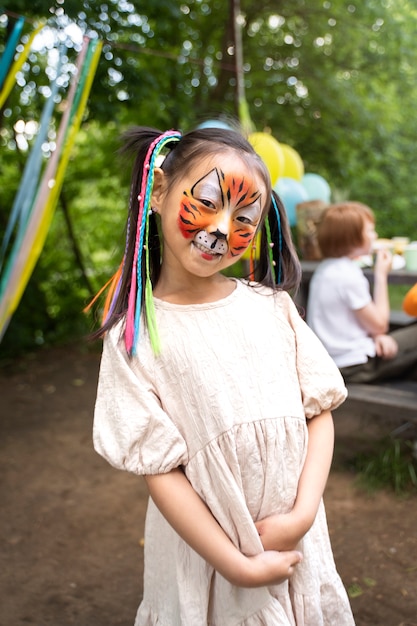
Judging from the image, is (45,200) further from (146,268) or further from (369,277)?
(146,268)

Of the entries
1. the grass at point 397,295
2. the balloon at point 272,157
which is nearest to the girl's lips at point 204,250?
the balloon at point 272,157

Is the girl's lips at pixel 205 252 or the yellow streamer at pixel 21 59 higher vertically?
the yellow streamer at pixel 21 59

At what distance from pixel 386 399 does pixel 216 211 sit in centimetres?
200

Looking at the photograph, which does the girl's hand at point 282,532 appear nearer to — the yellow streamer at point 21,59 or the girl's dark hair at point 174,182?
the girl's dark hair at point 174,182

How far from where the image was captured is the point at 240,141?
1.38 m

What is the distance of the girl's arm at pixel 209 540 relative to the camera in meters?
1.24

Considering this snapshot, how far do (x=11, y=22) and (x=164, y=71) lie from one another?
2.20 meters

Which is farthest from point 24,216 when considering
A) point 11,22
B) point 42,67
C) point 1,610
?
point 1,610

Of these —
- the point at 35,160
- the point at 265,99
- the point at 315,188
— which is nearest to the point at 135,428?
the point at 35,160

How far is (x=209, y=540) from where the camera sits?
125 centimetres

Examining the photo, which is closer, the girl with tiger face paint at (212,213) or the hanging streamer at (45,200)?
the girl with tiger face paint at (212,213)

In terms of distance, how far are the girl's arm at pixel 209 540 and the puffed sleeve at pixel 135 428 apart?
0.04 metres

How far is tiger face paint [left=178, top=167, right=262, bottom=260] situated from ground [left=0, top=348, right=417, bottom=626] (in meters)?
1.57

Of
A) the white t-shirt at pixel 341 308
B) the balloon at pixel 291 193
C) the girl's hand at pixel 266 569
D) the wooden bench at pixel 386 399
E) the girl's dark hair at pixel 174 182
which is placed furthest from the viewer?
the balloon at pixel 291 193
